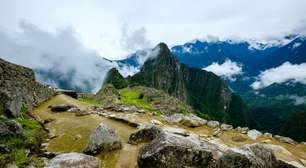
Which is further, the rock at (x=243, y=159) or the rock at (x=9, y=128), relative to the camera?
the rock at (x=9, y=128)

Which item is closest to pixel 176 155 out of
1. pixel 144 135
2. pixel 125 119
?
pixel 144 135

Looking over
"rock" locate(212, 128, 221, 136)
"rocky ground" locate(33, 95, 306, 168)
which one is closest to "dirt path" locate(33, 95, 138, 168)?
"rocky ground" locate(33, 95, 306, 168)

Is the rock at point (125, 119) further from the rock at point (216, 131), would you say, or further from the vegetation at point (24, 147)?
the vegetation at point (24, 147)

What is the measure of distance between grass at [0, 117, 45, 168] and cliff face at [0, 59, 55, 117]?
224 centimetres

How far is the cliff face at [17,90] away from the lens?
2758 centimetres

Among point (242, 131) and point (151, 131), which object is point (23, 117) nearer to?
point (151, 131)

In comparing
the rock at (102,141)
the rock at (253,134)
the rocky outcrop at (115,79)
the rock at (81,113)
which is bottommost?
the rock at (102,141)

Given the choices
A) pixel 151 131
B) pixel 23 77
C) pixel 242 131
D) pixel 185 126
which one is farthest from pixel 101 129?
pixel 23 77

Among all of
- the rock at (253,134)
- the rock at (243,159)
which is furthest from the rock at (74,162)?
the rock at (253,134)

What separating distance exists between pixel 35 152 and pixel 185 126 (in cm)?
1185

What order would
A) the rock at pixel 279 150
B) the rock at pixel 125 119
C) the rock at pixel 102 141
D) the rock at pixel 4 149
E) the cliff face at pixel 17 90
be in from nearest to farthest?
the rock at pixel 4 149, the rock at pixel 102 141, the rock at pixel 279 150, the cliff face at pixel 17 90, the rock at pixel 125 119

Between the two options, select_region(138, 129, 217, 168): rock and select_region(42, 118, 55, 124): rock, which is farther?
select_region(42, 118, 55, 124): rock

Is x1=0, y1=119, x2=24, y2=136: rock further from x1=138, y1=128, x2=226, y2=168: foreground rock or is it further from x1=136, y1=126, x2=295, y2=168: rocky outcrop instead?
x1=138, y1=128, x2=226, y2=168: foreground rock

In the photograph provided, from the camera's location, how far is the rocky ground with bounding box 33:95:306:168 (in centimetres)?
1723
